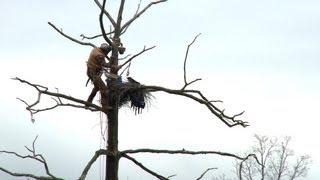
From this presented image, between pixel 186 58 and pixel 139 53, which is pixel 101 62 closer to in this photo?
pixel 139 53

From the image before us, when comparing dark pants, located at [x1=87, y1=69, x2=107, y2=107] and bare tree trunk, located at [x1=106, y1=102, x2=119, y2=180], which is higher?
dark pants, located at [x1=87, y1=69, x2=107, y2=107]

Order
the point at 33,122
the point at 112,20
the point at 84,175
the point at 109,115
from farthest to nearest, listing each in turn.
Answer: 1. the point at 112,20
2. the point at 109,115
3. the point at 33,122
4. the point at 84,175

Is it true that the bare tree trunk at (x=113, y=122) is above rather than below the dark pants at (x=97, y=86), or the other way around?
below

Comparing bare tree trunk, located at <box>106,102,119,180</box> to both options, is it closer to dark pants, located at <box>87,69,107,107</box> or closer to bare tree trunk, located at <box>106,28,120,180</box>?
bare tree trunk, located at <box>106,28,120,180</box>

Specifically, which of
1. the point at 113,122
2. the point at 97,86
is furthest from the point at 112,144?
the point at 97,86

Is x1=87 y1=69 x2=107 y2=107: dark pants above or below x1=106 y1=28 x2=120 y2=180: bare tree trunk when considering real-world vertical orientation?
above

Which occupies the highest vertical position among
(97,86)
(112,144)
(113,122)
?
(97,86)

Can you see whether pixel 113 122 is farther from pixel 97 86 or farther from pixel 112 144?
pixel 97 86

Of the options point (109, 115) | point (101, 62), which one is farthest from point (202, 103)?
point (101, 62)

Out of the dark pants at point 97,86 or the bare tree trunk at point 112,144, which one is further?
the dark pants at point 97,86

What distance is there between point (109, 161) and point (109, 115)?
21.4 inches

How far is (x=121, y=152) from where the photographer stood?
6.22 m

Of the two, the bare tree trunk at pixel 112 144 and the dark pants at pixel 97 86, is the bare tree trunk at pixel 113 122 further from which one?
the dark pants at pixel 97 86

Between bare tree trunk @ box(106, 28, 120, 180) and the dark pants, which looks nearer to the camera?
bare tree trunk @ box(106, 28, 120, 180)
